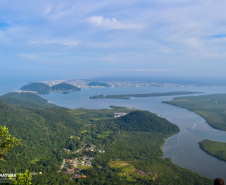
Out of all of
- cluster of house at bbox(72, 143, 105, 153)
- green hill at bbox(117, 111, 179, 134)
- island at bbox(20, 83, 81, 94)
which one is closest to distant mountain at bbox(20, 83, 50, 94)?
island at bbox(20, 83, 81, 94)

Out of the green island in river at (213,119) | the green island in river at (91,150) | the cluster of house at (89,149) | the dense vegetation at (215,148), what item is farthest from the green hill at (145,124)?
the cluster of house at (89,149)

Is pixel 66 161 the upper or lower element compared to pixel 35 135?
lower

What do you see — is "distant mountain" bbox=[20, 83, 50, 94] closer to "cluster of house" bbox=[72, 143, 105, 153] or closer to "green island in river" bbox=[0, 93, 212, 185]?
"green island in river" bbox=[0, 93, 212, 185]

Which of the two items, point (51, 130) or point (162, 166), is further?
point (51, 130)

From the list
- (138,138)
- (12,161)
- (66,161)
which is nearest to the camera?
(12,161)

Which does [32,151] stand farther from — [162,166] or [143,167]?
[162,166]

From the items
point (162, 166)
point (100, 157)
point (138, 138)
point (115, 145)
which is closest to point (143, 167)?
point (162, 166)

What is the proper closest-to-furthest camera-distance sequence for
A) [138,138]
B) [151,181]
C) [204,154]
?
[151,181] → [204,154] → [138,138]

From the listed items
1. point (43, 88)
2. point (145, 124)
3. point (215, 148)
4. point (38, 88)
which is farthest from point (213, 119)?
point (38, 88)
